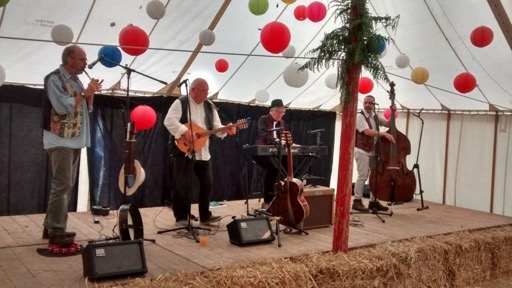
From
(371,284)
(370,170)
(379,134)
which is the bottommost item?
(371,284)

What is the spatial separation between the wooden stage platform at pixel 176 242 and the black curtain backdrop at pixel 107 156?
105 cm

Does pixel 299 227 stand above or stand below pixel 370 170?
below

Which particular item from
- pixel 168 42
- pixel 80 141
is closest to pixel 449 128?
pixel 168 42

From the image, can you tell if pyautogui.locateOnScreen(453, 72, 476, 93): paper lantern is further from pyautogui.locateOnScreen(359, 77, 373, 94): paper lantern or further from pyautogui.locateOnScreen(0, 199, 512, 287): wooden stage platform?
pyautogui.locateOnScreen(0, 199, 512, 287): wooden stage platform

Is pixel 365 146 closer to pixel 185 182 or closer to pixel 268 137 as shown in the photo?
pixel 268 137

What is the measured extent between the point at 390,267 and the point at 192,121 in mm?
2120

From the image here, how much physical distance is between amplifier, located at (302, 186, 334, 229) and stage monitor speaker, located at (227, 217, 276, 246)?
68 cm

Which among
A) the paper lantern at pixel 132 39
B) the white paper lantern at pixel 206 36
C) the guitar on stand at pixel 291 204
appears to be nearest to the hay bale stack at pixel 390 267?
the guitar on stand at pixel 291 204

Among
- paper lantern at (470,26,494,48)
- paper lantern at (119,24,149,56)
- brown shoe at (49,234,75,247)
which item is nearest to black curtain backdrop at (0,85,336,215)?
paper lantern at (119,24,149,56)

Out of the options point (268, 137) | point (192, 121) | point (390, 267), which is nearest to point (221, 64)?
point (268, 137)

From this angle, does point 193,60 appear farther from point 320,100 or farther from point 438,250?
point 438,250

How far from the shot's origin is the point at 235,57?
233 inches

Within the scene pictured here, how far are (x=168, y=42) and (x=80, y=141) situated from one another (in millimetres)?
2366

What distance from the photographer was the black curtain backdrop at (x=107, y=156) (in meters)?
5.36
